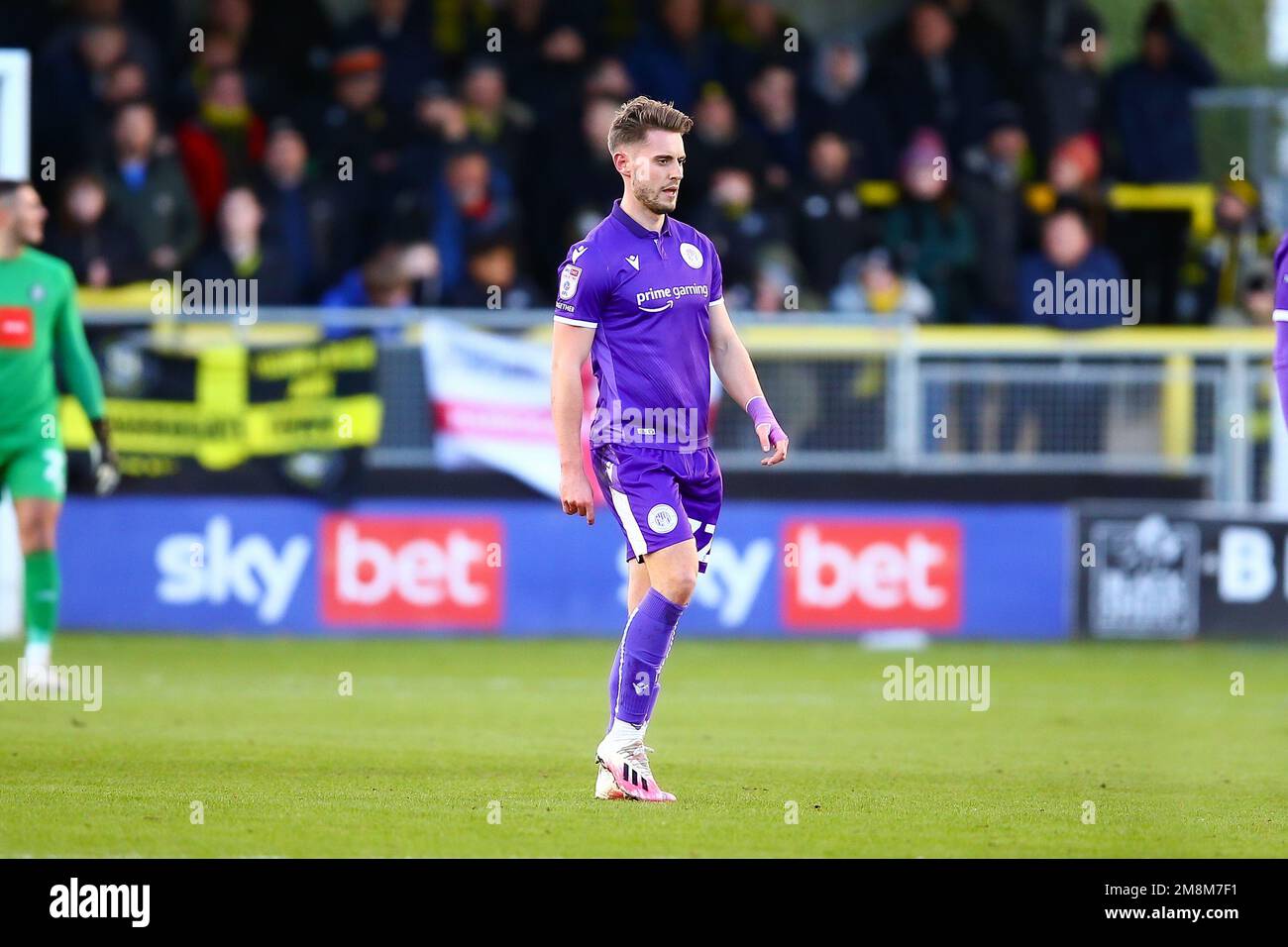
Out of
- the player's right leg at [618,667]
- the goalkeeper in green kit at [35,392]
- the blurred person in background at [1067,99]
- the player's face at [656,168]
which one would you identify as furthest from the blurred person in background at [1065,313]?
the player's face at [656,168]

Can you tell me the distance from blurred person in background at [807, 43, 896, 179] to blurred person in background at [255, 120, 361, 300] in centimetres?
393

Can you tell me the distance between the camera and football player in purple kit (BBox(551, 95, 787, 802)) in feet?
25.0

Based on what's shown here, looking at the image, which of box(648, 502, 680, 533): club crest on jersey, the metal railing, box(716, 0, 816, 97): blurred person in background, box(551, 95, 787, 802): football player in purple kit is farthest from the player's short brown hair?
box(716, 0, 816, 97): blurred person in background

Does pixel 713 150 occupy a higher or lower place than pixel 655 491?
higher

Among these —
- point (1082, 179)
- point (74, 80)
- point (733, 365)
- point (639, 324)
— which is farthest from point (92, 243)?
point (639, 324)

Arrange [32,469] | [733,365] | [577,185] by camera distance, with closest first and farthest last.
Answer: [733,365]
[32,469]
[577,185]

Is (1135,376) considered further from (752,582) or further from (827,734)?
(827,734)

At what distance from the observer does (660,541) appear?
25.0 ft

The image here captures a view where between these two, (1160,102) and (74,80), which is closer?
(74,80)

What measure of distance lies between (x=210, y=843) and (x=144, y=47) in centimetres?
1216

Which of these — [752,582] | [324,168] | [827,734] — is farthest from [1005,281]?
[827,734]

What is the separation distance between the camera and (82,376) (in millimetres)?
11148

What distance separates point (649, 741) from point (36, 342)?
378 cm

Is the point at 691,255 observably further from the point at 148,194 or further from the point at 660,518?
the point at 148,194
